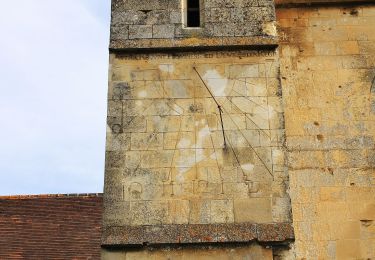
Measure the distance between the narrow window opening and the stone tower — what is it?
0.01 m

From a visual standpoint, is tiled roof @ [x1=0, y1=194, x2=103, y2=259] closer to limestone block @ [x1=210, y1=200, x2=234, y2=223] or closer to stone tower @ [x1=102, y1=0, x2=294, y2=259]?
stone tower @ [x1=102, y1=0, x2=294, y2=259]

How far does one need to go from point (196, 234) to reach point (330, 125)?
7.18 feet

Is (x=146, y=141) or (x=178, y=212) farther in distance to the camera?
(x=146, y=141)

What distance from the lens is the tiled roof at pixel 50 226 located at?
36.9 feet

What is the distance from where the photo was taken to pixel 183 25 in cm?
708

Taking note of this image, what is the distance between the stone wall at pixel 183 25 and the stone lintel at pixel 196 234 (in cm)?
213

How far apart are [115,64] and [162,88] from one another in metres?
0.62

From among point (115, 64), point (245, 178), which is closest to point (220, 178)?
point (245, 178)

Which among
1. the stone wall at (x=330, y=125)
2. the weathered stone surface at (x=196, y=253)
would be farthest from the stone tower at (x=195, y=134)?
the stone wall at (x=330, y=125)

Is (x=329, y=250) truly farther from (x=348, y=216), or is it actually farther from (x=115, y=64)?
(x=115, y=64)

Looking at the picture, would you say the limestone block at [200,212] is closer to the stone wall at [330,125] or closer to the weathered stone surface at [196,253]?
the weathered stone surface at [196,253]

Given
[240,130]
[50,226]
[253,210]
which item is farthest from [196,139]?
[50,226]

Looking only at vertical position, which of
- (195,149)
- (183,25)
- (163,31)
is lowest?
(195,149)

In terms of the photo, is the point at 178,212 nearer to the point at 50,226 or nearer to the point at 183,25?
the point at 183,25
